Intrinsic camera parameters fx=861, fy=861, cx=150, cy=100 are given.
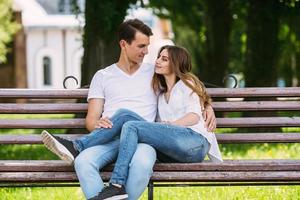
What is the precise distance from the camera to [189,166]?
575 centimetres

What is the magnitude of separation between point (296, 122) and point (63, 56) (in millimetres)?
39210

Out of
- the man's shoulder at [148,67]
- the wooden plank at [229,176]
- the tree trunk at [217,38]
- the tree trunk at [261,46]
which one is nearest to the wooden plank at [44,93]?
the man's shoulder at [148,67]

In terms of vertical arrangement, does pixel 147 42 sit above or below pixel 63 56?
above

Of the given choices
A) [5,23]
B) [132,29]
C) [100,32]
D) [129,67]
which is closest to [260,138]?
[129,67]

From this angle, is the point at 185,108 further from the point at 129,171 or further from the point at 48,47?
the point at 48,47

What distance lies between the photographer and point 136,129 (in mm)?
5734

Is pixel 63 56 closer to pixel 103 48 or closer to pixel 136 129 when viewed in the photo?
pixel 103 48

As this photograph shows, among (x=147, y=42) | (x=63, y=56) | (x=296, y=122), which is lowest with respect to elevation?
(x=63, y=56)

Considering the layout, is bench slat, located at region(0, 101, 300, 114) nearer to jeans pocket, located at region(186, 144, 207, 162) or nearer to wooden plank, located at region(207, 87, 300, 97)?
wooden plank, located at region(207, 87, 300, 97)

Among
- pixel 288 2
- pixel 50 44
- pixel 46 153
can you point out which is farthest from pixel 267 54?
pixel 50 44

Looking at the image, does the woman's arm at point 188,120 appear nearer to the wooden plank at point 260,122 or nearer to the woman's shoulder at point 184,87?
the woman's shoulder at point 184,87

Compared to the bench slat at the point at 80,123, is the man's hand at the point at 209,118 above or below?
above

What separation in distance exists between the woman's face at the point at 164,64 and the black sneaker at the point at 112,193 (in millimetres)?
1129

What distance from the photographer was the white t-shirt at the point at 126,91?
629 cm
